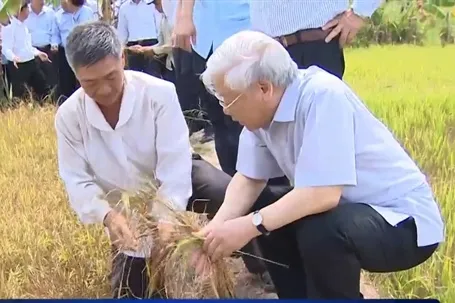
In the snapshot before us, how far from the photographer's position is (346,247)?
55.8 inches

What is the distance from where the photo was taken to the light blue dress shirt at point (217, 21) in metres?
1.54

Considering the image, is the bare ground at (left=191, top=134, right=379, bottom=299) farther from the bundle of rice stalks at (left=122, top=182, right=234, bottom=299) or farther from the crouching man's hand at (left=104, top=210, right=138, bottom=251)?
the crouching man's hand at (left=104, top=210, right=138, bottom=251)

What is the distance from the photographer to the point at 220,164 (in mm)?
1644

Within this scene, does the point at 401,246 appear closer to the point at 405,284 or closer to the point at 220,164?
the point at 405,284

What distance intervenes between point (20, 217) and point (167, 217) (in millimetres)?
383

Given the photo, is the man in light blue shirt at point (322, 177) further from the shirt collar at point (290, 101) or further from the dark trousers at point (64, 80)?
the dark trousers at point (64, 80)

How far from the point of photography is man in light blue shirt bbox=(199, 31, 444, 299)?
1.38 metres

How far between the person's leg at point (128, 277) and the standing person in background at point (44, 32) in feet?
1.55

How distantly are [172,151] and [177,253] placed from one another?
0.84 feet

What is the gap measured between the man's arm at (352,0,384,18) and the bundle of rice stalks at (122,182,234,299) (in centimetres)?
63

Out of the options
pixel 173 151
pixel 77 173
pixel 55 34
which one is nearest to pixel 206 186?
pixel 173 151

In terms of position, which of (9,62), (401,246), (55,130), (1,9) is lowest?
(401,246)

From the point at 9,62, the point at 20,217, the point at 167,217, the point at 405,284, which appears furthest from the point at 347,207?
the point at 9,62

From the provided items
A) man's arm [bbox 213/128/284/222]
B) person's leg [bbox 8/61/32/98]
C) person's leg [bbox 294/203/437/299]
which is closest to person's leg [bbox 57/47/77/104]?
person's leg [bbox 8/61/32/98]
